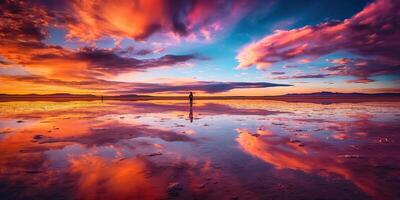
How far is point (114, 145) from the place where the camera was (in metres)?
8.10

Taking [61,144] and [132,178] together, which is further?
[61,144]

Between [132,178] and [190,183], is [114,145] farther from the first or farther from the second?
[190,183]

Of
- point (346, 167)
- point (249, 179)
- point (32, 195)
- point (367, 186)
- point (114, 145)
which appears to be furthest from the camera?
point (114, 145)

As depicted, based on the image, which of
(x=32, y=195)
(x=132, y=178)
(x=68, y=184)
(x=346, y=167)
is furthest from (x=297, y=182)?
(x=32, y=195)

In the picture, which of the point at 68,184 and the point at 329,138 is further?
the point at 329,138

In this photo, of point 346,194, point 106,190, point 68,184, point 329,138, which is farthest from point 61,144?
point 329,138

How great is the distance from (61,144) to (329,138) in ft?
28.0

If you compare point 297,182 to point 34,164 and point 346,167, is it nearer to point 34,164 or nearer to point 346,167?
point 346,167

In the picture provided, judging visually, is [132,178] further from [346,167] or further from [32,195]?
[346,167]

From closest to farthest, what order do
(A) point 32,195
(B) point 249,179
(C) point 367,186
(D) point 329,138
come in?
(A) point 32,195
(C) point 367,186
(B) point 249,179
(D) point 329,138

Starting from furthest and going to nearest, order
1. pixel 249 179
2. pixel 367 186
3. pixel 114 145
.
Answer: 1. pixel 114 145
2. pixel 249 179
3. pixel 367 186

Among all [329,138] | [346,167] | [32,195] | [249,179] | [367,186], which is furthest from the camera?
[329,138]

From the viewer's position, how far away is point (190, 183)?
486 centimetres

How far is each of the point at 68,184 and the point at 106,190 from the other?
770 millimetres
